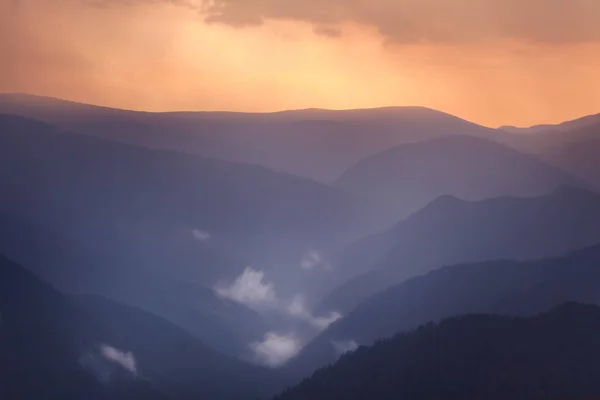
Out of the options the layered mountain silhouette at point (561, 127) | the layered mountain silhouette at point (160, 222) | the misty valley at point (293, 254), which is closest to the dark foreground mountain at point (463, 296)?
the misty valley at point (293, 254)

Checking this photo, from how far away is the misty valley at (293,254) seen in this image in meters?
4.92

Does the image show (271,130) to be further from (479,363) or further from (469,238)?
(479,363)

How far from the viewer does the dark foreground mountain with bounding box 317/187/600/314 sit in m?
5.12

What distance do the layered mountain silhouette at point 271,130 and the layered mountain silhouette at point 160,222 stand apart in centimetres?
8

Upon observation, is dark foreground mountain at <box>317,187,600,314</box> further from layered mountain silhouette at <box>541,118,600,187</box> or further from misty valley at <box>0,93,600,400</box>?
layered mountain silhouette at <box>541,118,600,187</box>

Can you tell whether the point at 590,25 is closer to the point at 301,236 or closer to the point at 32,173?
the point at 301,236

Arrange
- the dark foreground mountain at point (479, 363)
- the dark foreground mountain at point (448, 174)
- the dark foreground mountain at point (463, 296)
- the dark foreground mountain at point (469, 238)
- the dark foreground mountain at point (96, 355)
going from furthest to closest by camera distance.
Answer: the dark foreground mountain at point (448, 174) → the dark foreground mountain at point (469, 238) → the dark foreground mountain at point (463, 296) → the dark foreground mountain at point (96, 355) → the dark foreground mountain at point (479, 363)

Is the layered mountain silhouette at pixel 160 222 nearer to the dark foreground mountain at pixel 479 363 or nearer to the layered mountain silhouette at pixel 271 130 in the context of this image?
the layered mountain silhouette at pixel 271 130

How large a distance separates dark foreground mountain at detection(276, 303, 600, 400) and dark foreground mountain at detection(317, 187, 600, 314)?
1.24 ft

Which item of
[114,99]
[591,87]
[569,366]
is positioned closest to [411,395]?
[569,366]

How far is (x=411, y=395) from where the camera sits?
4.82m

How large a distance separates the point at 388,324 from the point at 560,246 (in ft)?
3.95

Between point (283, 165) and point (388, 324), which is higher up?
point (283, 165)

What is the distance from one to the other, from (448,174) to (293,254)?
3.74 ft
